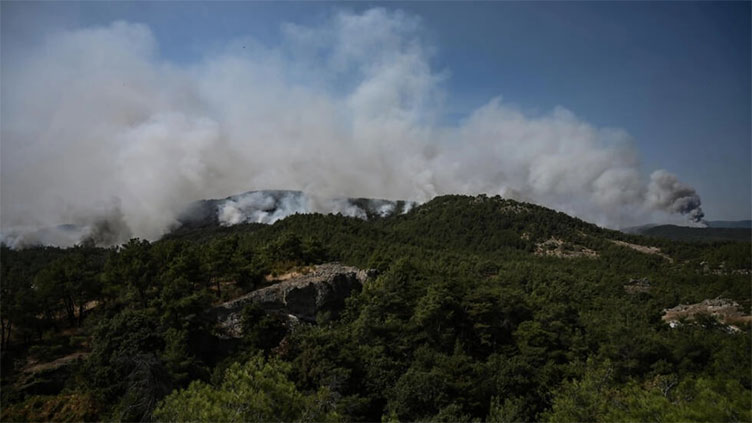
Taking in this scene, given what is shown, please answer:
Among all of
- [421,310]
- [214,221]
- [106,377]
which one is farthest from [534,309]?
[214,221]

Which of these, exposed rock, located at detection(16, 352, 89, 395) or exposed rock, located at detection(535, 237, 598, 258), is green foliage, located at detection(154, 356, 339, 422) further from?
exposed rock, located at detection(535, 237, 598, 258)

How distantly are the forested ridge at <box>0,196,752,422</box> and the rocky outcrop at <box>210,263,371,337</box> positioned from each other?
134 cm

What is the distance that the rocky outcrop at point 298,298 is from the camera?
3584 cm

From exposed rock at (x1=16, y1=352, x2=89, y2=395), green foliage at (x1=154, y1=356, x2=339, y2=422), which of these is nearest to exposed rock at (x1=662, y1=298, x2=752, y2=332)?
green foliage at (x1=154, y1=356, x2=339, y2=422)

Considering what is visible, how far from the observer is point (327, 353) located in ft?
89.0

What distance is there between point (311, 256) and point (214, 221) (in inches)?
3603

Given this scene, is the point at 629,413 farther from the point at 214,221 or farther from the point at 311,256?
the point at 214,221

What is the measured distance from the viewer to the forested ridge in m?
15.8

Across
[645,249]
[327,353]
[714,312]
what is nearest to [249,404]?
[327,353]

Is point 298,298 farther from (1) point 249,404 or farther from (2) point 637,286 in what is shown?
(2) point 637,286

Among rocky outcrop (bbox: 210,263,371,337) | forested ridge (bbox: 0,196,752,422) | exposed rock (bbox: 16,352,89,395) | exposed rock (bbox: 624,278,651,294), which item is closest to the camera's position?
forested ridge (bbox: 0,196,752,422)

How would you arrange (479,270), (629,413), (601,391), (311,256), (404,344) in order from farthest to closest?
1. (479,270)
2. (311,256)
3. (404,344)
4. (601,391)
5. (629,413)

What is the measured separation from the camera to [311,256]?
50594 mm

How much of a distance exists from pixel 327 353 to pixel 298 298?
523 inches
